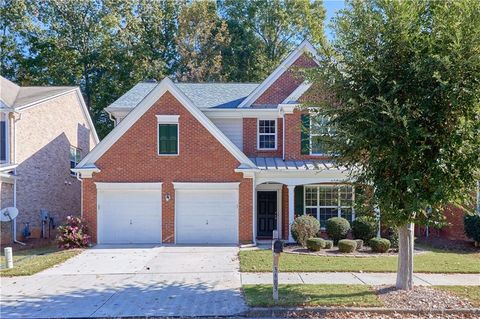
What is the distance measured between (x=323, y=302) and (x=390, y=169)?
3.03m

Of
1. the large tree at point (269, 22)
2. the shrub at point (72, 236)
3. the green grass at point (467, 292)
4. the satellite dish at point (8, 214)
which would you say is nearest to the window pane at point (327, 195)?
the green grass at point (467, 292)

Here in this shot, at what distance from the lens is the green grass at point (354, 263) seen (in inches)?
466

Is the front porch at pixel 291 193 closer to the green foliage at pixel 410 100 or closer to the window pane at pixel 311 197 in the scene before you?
the window pane at pixel 311 197

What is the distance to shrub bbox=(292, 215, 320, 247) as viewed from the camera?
53.6 ft

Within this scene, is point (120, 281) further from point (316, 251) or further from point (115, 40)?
point (115, 40)

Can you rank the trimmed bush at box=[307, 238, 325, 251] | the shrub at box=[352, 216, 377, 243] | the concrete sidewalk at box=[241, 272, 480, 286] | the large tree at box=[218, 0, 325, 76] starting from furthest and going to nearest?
the large tree at box=[218, 0, 325, 76]
the shrub at box=[352, 216, 377, 243]
the trimmed bush at box=[307, 238, 325, 251]
the concrete sidewalk at box=[241, 272, 480, 286]

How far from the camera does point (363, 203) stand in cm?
945

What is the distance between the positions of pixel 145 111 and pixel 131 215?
421 cm

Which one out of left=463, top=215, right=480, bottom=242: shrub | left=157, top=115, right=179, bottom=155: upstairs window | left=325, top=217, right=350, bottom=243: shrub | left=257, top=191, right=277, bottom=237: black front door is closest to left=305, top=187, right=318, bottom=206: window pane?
left=257, top=191, right=277, bottom=237: black front door

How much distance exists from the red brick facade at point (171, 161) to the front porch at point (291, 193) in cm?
101

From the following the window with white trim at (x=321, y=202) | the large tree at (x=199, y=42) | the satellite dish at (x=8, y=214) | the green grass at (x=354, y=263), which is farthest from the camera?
the large tree at (x=199, y=42)

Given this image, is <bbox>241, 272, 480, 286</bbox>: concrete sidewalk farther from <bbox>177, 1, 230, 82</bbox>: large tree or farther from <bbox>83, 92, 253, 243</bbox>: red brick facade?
<bbox>177, 1, 230, 82</bbox>: large tree

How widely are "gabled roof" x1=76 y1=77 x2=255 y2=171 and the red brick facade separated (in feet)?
0.48

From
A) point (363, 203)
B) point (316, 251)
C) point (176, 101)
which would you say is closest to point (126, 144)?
point (176, 101)
